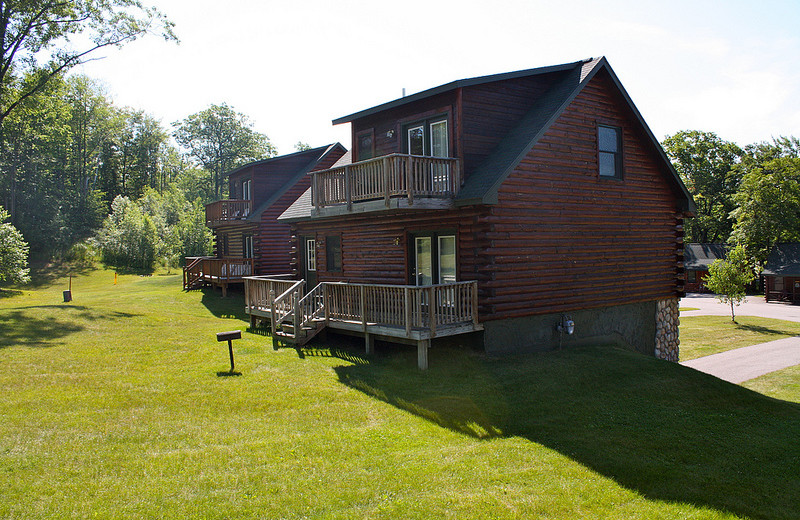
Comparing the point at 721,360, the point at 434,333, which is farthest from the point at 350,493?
the point at 721,360

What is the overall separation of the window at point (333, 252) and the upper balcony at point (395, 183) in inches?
140

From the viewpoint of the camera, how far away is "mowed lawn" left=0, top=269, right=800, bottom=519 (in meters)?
6.84

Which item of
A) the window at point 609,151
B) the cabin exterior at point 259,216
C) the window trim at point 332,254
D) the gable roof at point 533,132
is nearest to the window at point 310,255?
the window trim at point 332,254

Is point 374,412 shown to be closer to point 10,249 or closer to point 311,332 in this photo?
point 311,332

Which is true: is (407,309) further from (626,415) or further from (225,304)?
(225,304)

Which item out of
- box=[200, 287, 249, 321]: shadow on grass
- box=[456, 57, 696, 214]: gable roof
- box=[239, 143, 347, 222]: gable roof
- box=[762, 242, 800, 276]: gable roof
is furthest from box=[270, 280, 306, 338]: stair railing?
box=[762, 242, 800, 276]: gable roof

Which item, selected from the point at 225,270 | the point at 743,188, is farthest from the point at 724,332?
the point at 743,188

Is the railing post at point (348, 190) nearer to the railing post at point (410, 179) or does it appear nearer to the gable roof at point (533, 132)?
the railing post at point (410, 179)

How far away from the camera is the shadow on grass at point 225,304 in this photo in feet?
74.9

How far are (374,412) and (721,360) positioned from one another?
1903cm

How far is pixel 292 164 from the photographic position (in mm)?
30891

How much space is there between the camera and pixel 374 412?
10.1 meters

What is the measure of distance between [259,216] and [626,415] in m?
21.6

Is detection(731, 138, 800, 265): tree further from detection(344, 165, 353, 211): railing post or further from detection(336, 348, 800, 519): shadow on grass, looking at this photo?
detection(344, 165, 353, 211): railing post
